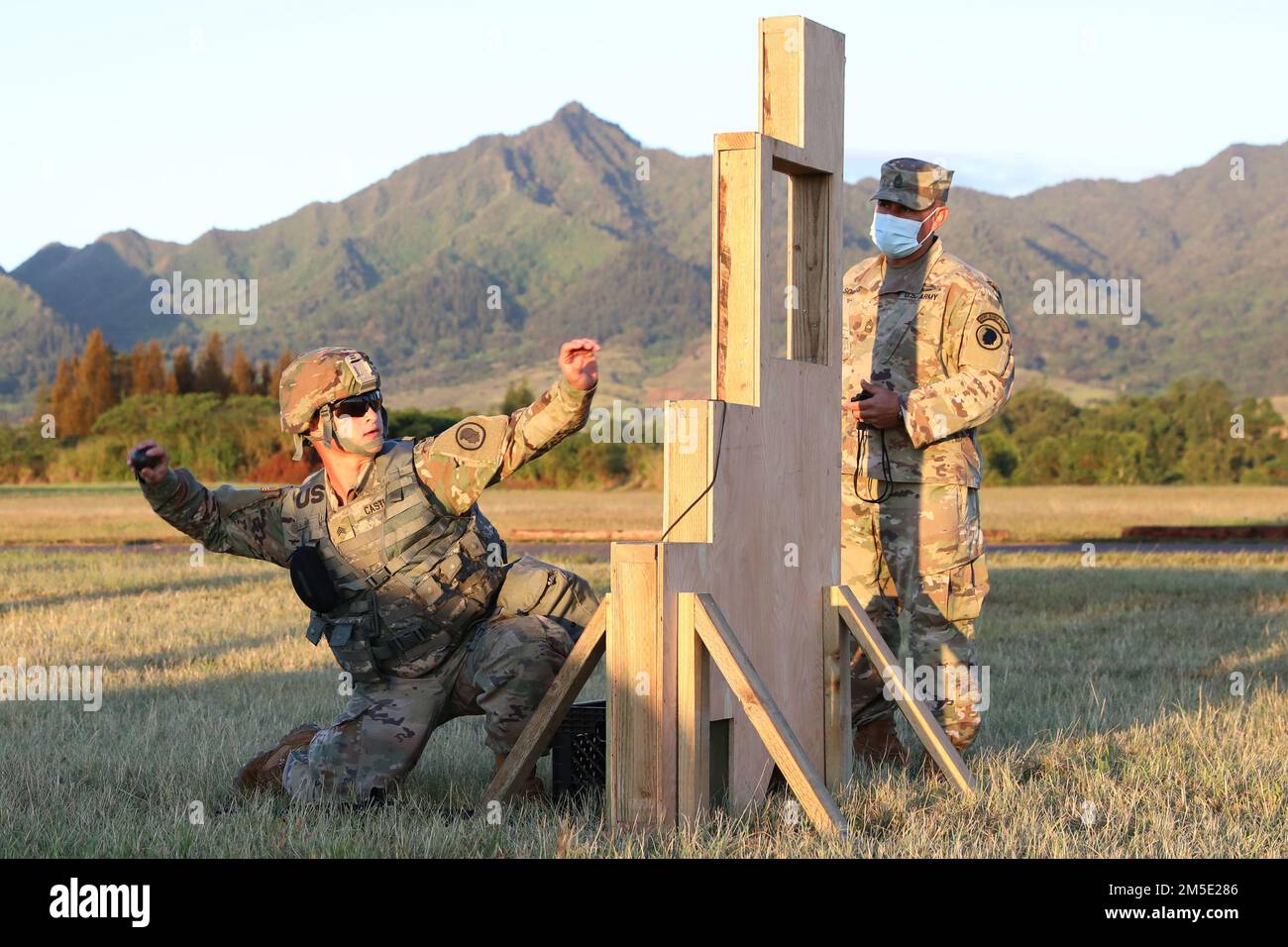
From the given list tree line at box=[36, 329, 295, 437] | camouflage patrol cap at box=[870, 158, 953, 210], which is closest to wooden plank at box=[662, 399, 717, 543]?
camouflage patrol cap at box=[870, 158, 953, 210]

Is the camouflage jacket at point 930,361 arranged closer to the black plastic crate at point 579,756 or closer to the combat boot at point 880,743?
the combat boot at point 880,743

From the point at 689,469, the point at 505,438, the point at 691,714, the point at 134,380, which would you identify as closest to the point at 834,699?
the point at 691,714

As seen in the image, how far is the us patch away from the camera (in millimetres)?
6465

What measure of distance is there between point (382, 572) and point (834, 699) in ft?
6.54

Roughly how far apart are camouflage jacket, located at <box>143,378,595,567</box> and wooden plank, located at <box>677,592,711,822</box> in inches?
36.0

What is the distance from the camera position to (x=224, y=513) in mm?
6871

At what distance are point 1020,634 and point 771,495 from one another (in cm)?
696

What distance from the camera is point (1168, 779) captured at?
22.7ft

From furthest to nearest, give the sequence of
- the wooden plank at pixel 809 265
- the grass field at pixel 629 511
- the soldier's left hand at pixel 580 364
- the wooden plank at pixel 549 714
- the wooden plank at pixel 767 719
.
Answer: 1. the grass field at pixel 629 511
2. the wooden plank at pixel 809 265
3. the wooden plank at pixel 549 714
4. the soldier's left hand at pixel 580 364
5. the wooden plank at pixel 767 719

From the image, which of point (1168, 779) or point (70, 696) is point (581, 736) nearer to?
point (1168, 779)

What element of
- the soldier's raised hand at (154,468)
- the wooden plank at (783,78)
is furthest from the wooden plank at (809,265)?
the soldier's raised hand at (154,468)

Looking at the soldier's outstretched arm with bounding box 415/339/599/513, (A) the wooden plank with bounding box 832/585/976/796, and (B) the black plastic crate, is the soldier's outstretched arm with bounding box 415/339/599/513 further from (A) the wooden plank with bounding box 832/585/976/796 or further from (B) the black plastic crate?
(A) the wooden plank with bounding box 832/585/976/796

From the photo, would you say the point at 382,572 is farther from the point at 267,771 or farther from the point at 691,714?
the point at 691,714

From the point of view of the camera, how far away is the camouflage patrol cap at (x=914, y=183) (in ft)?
25.0
